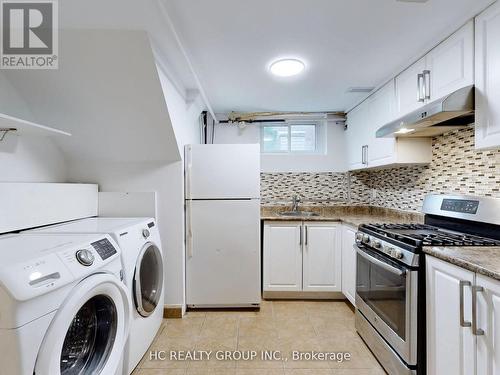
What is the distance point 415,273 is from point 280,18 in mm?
1652

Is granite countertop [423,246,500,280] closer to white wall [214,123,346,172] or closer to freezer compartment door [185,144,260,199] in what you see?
freezer compartment door [185,144,260,199]

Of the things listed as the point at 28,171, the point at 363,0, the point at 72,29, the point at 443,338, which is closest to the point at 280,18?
the point at 363,0

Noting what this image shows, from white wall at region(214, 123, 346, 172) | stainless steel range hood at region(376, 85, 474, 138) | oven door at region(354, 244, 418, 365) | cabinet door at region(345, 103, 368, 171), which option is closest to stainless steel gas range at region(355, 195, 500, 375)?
oven door at region(354, 244, 418, 365)

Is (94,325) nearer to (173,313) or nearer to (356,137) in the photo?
(173,313)

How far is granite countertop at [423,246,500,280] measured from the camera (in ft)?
3.48

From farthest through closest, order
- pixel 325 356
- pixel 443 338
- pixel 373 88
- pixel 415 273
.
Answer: pixel 373 88 → pixel 325 356 → pixel 415 273 → pixel 443 338

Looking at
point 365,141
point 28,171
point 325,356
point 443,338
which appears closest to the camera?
point 443,338

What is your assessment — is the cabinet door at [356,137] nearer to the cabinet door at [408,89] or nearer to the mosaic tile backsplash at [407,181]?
the mosaic tile backsplash at [407,181]

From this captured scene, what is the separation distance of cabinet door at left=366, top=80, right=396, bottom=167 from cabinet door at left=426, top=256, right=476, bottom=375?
3.96 ft

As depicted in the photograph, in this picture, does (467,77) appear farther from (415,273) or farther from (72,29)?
(72,29)

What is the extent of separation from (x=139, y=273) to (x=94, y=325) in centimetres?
43

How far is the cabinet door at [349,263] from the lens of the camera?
2424mm

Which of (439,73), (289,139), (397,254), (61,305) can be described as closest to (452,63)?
(439,73)

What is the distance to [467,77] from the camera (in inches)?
58.4
